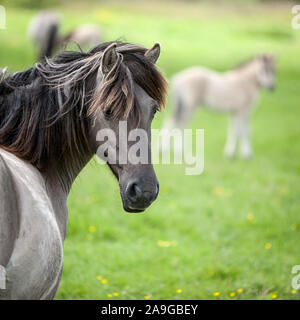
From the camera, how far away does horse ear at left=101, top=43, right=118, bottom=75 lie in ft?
7.86

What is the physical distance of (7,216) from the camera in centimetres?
199

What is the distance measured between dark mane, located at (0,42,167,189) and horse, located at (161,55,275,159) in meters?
8.39

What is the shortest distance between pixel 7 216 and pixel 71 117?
731mm

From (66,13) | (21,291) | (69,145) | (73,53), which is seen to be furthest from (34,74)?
(66,13)

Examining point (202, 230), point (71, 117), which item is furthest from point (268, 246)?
point (71, 117)

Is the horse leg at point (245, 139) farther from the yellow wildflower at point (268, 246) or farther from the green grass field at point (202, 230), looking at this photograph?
the yellow wildflower at point (268, 246)

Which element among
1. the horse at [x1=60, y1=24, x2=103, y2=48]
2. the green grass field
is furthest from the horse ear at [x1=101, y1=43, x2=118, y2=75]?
the horse at [x1=60, y1=24, x2=103, y2=48]

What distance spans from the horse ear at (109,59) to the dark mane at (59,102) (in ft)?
0.10

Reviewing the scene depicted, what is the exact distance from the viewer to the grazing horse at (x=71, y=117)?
2.35 m

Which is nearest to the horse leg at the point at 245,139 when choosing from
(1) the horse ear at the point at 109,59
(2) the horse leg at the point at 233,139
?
(2) the horse leg at the point at 233,139

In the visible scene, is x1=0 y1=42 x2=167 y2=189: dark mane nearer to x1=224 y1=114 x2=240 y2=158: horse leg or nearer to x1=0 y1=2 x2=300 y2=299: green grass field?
x1=0 y1=2 x2=300 y2=299: green grass field

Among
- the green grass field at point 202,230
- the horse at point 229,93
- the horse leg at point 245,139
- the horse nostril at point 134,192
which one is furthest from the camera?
the horse at point 229,93

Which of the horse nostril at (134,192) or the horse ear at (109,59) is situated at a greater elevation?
the horse ear at (109,59)

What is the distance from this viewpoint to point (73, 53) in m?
2.67
